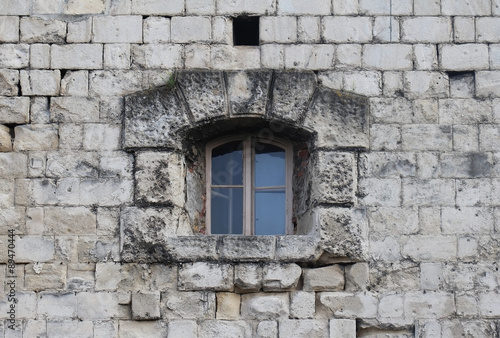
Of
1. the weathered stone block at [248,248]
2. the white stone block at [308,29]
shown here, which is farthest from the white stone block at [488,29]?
the weathered stone block at [248,248]

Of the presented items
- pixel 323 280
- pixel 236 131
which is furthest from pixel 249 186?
pixel 323 280

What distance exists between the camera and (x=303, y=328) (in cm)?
705

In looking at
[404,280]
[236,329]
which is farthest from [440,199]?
[236,329]

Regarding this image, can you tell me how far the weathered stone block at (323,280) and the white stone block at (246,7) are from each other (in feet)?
7.18

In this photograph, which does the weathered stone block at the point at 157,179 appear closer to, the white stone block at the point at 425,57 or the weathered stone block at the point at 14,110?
the weathered stone block at the point at 14,110

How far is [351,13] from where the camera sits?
7566mm

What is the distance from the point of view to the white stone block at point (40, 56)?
7508mm

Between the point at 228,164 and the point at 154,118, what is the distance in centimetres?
80

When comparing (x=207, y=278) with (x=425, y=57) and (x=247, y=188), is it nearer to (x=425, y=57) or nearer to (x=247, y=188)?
(x=247, y=188)

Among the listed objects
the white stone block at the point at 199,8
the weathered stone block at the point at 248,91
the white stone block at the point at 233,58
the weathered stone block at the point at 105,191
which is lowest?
the weathered stone block at the point at 105,191

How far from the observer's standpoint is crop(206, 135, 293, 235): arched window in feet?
25.1

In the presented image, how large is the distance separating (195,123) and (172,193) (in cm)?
60

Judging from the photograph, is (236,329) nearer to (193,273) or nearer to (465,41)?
(193,273)

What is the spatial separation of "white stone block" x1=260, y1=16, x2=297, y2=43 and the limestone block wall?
0.01 m
